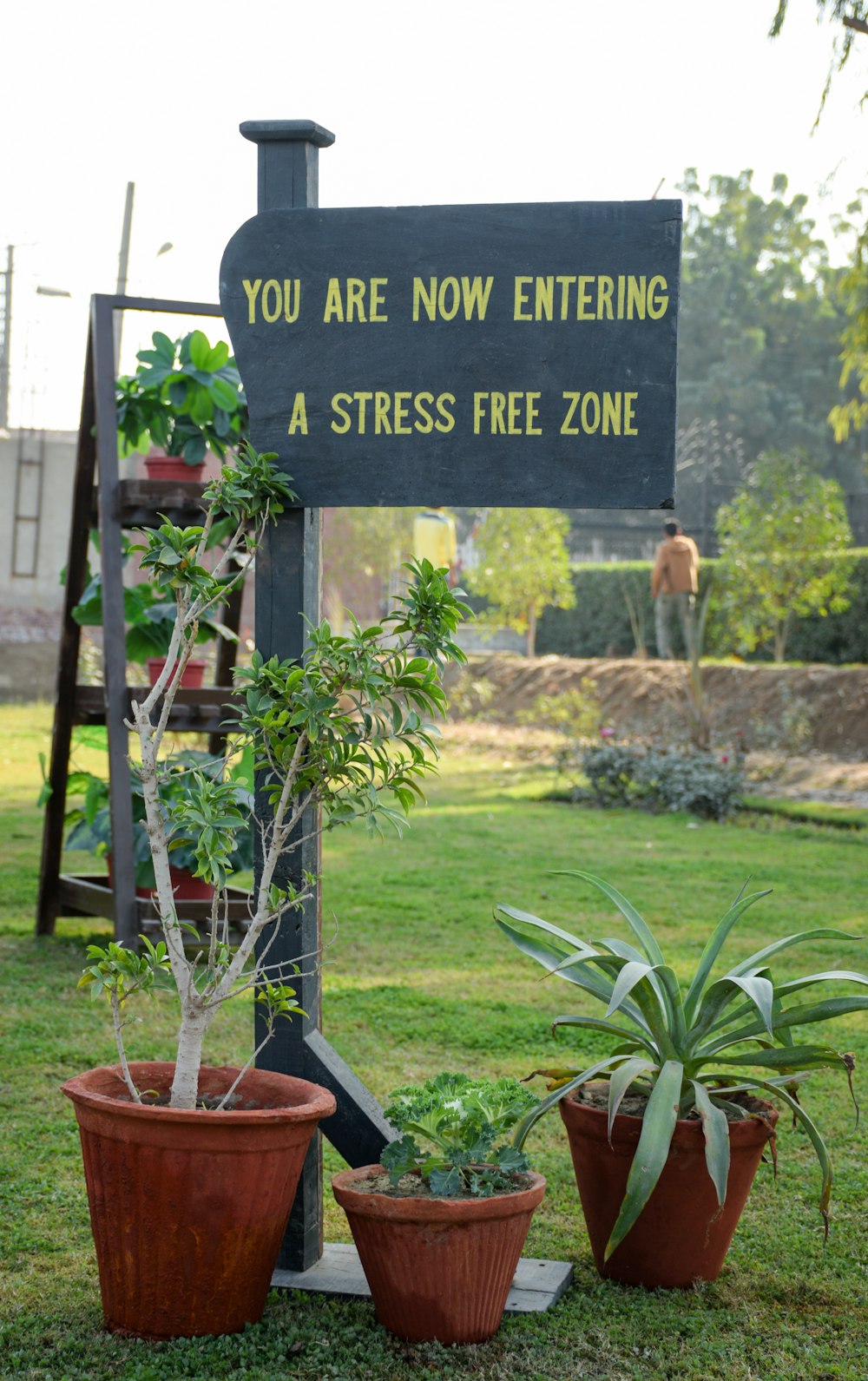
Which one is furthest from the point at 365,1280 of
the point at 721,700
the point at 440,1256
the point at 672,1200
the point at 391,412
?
the point at 721,700

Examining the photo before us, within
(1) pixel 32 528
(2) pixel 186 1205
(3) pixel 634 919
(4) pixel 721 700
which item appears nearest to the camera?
(2) pixel 186 1205

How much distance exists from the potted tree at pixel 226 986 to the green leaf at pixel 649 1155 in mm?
630

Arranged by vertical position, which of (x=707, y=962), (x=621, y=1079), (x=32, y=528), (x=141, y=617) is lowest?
(x=621, y=1079)

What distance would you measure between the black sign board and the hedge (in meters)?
16.3

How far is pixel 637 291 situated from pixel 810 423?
4225cm

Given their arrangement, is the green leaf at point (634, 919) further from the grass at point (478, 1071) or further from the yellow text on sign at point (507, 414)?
the yellow text on sign at point (507, 414)

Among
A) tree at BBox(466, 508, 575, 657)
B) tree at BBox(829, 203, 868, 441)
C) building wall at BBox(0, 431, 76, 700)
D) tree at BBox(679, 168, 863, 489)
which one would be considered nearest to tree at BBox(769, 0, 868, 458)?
tree at BBox(829, 203, 868, 441)

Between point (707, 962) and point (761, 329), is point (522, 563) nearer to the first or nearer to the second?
point (707, 962)

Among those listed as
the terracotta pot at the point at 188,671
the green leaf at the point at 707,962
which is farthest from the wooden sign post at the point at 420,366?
the terracotta pot at the point at 188,671

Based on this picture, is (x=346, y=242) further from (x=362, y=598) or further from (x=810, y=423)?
(x=810, y=423)

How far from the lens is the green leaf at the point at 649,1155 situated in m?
2.68

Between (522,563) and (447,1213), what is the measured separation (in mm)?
20120

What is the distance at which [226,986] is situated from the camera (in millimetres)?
2662

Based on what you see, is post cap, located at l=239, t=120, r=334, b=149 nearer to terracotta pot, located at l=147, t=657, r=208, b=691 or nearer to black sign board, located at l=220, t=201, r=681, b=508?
black sign board, located at l=220, t=201, r=681, b=508
